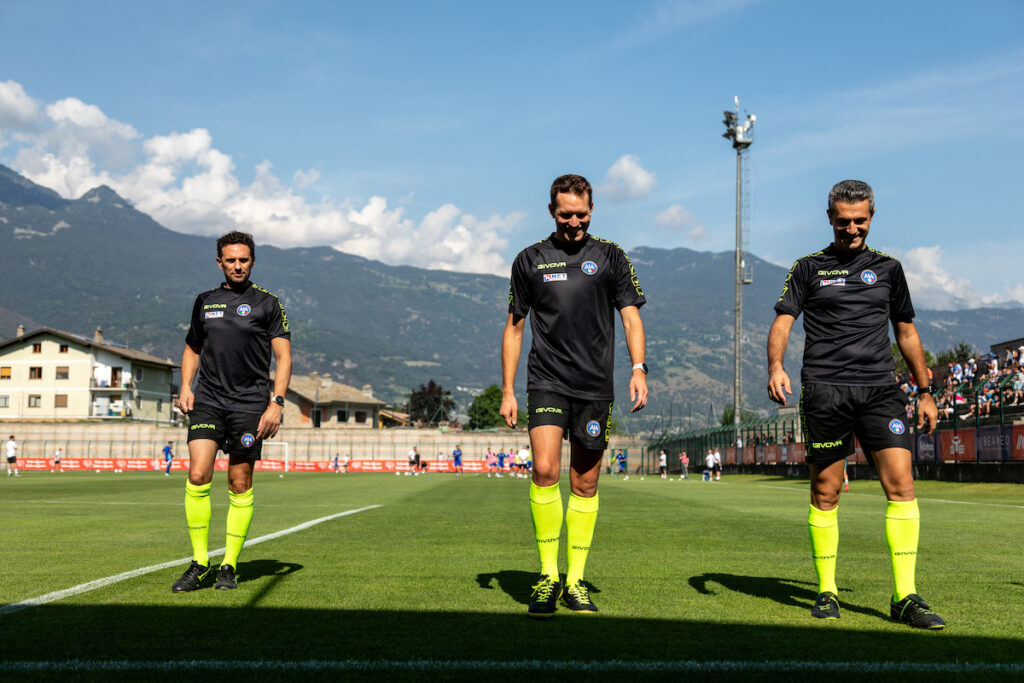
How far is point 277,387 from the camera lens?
→ 6.00m

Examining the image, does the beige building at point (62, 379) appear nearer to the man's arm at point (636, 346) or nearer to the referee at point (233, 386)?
the referee at point (233, 386)

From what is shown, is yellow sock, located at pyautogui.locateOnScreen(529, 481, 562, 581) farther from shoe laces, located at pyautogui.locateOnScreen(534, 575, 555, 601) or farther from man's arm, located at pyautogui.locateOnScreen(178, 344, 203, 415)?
man's arm, located at pyautogui.locateOnScreen(178, 344, 203, 415)

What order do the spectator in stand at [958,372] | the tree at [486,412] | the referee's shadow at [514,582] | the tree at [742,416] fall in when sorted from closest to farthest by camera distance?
the referee's shadow at [514,582], the spectator in stand at [958,372], the tree at [742,416], the tree at [486,412]

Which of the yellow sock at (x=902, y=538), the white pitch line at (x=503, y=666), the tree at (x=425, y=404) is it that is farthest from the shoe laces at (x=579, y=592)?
the tree at (x=425, y=404)

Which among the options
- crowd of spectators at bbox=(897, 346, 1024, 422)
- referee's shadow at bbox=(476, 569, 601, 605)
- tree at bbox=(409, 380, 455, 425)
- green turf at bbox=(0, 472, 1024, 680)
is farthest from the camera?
tree at bbox=(409, 380, 455, 425)

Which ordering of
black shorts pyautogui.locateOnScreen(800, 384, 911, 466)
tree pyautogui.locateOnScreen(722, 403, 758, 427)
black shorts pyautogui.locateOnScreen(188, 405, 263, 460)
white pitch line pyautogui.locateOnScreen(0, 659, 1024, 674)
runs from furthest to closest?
1. tree pyautogui.locateOnScreen(722, 403, 758, 427)
2. black shorts pyautogui.locateOnScreen(188, 405, 263, 460)
3. black shorts pyautogui.locateOnScreen(800, 384, 911, 466)
4. white pitch line pyautogui.locateOnScreen(0, 659, 1024, 674)

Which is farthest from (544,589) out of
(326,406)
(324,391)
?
(324,391)

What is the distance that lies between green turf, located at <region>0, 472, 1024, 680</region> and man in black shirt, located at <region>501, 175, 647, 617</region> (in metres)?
0.49

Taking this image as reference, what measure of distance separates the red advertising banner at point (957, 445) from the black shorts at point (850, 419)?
25894 mm

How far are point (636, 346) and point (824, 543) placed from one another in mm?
1457

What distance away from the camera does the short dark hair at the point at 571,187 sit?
5.12 m

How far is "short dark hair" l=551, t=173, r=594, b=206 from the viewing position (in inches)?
202

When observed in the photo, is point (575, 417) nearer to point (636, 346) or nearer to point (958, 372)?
point (636, 346)

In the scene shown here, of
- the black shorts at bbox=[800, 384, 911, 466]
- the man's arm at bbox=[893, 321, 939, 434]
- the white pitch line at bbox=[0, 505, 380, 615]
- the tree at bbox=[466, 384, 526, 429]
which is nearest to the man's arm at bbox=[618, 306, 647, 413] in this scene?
the black shorts at bbox=[800, 384, 911, 466]
